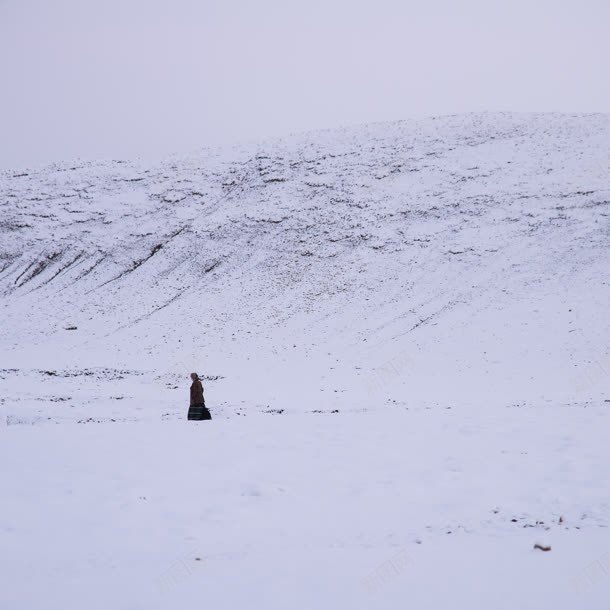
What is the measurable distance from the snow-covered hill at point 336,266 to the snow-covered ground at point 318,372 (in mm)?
222

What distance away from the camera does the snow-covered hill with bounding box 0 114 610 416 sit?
84.1ft

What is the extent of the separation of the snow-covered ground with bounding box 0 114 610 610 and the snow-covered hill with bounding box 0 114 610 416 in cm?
22

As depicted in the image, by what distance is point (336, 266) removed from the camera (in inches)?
1537

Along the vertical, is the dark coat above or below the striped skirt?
above

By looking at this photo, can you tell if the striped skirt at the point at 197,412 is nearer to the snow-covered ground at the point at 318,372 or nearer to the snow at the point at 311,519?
the snow-covered ground at the point at 318,372

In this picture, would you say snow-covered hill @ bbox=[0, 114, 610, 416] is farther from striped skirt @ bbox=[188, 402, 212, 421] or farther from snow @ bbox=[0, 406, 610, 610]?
snow @ bbox=[0, 406, 610, 610]

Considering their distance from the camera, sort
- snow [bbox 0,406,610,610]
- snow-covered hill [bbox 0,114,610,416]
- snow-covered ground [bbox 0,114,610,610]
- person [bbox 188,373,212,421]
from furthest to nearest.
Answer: snow-covered hill [bbox 0,114,610,416]
person [bbox 188,373,212,421]
snow-covered ground [bbox 0,114,610,610]
snow [bbox 0,406,610,610]

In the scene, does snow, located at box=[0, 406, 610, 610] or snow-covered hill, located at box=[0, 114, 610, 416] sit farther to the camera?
snow-covered hill, located at box=[0, 114, 610, 416]

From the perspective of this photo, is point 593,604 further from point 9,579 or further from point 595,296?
point 595,296

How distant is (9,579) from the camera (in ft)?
19.2

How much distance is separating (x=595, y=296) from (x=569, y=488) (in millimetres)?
23791

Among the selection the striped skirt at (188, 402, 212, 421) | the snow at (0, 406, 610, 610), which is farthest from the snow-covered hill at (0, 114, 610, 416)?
Result: the snow at (0, 406, 610, 610)

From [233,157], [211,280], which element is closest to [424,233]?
[211,280]

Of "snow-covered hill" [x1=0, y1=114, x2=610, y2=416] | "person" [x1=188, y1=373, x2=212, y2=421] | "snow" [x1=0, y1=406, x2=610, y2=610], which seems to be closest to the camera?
"snow" [x1=0, y1=406, x2=610, y2=610]
